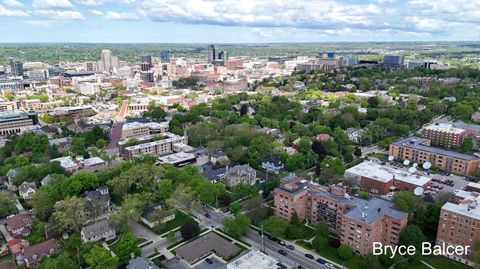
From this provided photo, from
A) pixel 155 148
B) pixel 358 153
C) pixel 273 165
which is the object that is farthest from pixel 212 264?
pixel 358 153

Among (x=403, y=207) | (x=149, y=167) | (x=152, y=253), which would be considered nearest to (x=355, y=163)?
(x=403, y=207)

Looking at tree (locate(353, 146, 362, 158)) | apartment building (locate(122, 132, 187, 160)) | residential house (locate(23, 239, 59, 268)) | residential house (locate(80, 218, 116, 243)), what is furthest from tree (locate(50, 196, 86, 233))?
tree (locate(353, 146, 362, 158))

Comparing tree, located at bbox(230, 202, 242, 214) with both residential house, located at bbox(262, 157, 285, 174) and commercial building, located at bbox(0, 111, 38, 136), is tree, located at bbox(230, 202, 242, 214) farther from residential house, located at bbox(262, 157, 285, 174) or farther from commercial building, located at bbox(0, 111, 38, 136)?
commercial building, located at bbox(0, 111, 38, 136)

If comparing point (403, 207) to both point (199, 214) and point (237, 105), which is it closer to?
point (199, 214)

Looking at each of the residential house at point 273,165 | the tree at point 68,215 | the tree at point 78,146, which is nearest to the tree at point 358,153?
the residential house at point 273,165

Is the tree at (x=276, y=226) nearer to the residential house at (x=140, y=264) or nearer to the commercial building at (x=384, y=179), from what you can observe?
the residential house at (x=140, y=264)

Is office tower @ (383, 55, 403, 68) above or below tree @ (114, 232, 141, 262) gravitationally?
above
